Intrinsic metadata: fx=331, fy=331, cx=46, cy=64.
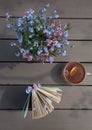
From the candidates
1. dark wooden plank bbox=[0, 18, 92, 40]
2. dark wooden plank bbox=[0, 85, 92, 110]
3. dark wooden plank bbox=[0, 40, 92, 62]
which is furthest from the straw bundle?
dark wooden plank bbox=[0, 18, 92, 40]

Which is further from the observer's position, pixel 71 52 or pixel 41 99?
pixel 71 52

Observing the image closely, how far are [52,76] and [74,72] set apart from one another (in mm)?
116

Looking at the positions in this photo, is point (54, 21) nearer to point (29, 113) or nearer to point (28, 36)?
point (28, 36)

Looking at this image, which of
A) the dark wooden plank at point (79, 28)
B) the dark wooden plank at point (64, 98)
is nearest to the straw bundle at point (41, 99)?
the dark wooden plank at point (64, 98)

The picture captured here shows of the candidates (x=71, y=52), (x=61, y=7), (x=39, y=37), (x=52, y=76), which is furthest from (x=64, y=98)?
(x=61, y=7)

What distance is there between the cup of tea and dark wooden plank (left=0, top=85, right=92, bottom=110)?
6 centimetres

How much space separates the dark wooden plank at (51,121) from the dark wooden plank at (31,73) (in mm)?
160

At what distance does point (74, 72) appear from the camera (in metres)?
1.65

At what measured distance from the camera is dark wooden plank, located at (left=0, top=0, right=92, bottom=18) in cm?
171

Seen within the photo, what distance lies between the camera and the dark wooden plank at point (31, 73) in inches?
65.9

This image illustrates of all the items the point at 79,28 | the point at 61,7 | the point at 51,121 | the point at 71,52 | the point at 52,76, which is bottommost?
the point at 51,121

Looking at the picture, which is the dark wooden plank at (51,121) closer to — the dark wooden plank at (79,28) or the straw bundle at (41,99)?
the straw bundle at (41,99)

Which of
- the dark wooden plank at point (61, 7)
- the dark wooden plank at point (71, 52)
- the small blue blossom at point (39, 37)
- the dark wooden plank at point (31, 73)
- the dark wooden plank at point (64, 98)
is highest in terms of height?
the dark wooden plank at point (61, 7)

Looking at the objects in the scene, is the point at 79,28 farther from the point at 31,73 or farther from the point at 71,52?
the point at 31,73
